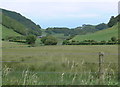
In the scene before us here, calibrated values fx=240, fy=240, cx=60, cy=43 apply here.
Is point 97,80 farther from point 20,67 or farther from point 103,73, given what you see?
point 20,67

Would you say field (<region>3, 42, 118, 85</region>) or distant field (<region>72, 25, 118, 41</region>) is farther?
distant field (<region>72, 25, 118, 41</region>)

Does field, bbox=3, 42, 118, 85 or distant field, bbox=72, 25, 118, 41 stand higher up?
distant field, bbox=72, 25, 118, 41

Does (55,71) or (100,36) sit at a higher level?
(100,36)

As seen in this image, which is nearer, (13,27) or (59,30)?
(13,27)

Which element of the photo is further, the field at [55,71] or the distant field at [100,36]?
the distant field at [100,36]

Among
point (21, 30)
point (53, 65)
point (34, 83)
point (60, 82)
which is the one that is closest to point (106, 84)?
point (60, 82)

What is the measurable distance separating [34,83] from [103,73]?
202 centimetres

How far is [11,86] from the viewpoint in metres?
5.97

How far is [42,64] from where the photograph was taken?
1134 centimetres

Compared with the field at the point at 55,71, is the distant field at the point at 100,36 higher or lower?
higher

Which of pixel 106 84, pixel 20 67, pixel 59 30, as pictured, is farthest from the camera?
pixel 59 30

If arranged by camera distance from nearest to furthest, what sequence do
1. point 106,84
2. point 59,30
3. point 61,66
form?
point 106,84
point 61,66
point 59,30

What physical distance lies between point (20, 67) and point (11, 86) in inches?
189

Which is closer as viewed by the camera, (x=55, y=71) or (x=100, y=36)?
(x=55, y=71)
